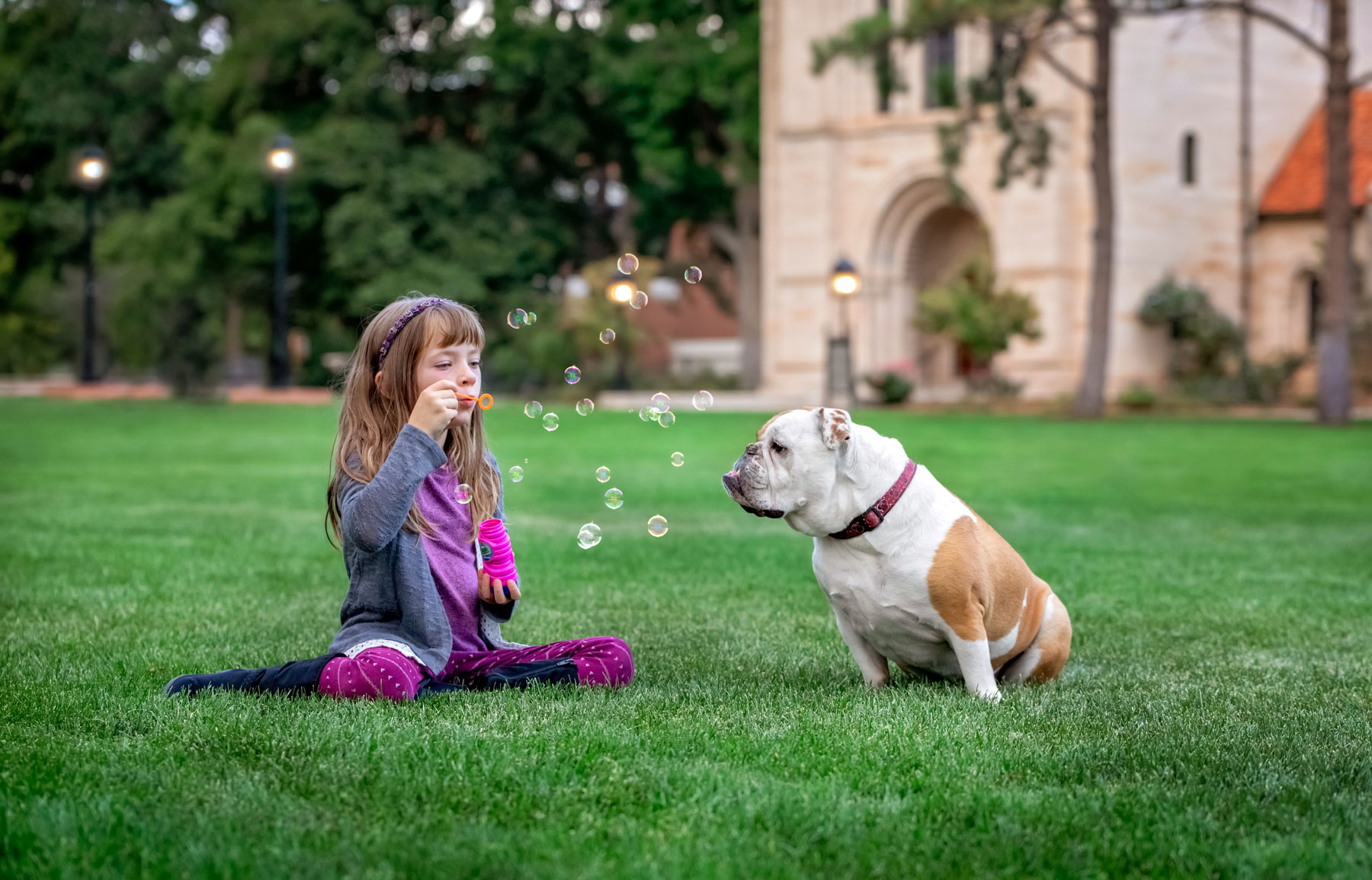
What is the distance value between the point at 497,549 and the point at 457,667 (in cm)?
49

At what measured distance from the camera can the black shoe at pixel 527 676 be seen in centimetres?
516

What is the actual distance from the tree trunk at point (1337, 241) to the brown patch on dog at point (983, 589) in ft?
79.5

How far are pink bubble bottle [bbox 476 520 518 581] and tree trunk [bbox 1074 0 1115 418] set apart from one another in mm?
26255

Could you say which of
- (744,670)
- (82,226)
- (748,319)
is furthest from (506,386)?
(744,670)

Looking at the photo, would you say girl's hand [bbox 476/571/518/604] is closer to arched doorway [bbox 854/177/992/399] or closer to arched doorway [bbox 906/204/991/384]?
arched doorway [bbox 854/177/992/399]

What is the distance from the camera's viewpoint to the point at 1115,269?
36594 millimetres

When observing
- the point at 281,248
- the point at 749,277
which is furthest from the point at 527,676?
the point at 749,277

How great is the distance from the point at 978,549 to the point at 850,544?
0.44 meters

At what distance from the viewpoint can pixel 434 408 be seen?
4613 millimetres

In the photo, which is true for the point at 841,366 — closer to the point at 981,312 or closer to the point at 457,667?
the point at 981,312

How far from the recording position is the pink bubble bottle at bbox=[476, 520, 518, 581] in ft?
16.4

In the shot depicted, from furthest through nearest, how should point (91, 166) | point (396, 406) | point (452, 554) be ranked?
1. point (91, 166)
2. point (452, 554)
3. point (396, 406)

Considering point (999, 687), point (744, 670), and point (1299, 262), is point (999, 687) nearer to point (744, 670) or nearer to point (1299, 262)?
point (744, 670)

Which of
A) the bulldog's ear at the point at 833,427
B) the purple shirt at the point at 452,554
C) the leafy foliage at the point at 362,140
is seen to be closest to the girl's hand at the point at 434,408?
the purple shirt at the point at 452,554
